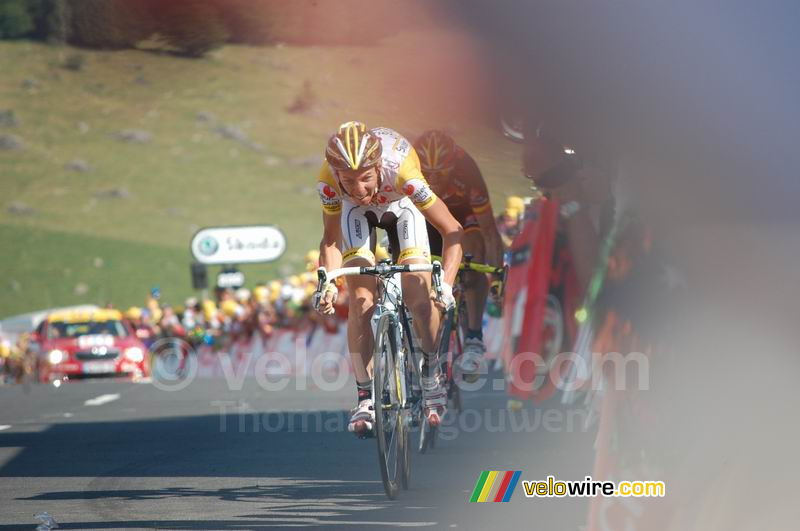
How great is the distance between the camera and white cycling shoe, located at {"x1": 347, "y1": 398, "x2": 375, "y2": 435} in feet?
24.7

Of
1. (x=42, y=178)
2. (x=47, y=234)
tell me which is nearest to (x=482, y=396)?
(x=42, y=178)

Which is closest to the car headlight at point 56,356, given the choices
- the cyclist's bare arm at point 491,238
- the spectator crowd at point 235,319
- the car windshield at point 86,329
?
the car windshield at point 86,329

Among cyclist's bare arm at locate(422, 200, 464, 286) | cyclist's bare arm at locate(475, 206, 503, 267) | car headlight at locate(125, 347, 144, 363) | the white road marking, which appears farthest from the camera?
car headlight at locate(125, 347, 144, 363)

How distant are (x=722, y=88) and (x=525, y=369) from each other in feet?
27.2

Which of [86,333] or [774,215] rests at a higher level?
[774,215]

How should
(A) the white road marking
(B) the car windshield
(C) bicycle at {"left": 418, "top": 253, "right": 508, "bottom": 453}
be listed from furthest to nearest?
1. (B) the car windshield
2. (A) the white road marking
3. (C) bicycle at {"left": 418, "top": 253, "right": 508, "bottom": 453}

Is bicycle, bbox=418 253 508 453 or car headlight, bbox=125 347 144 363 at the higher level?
bicycle, bbox=418 253 508 453

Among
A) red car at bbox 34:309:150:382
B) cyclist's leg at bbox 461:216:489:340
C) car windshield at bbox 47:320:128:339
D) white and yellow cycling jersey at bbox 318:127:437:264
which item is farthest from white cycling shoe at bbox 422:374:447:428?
car windshield at bbox 47:320:128:339

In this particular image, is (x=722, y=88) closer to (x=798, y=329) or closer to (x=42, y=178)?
(x=798, y=329)

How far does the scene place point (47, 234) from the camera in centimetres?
8525

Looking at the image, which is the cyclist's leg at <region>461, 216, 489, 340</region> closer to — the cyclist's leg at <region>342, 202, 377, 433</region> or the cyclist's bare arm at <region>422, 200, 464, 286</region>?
the cyclist's leg at <region>342, 202, 377, 433</region>

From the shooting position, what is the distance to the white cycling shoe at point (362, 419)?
7.53 m

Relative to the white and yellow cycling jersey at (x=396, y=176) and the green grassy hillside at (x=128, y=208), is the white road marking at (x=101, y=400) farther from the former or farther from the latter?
the green grassy hillside at (x=128, y=208)

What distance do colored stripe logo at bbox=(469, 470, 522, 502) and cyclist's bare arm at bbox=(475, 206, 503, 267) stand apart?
7.32 feet
